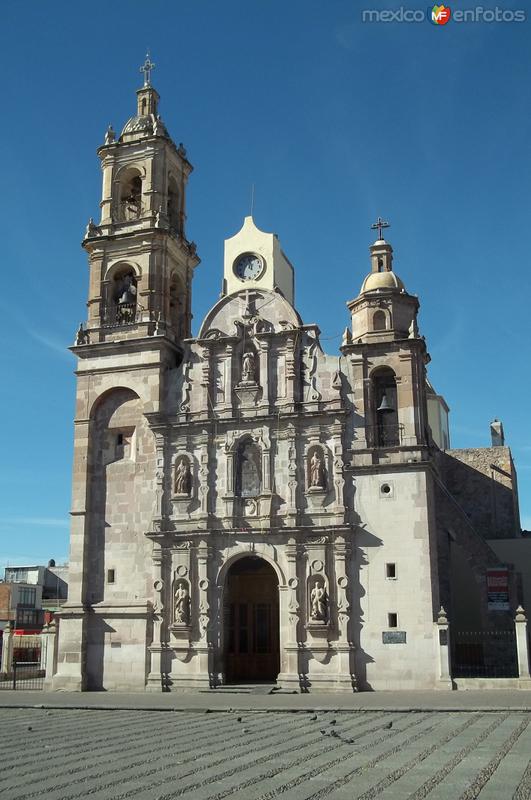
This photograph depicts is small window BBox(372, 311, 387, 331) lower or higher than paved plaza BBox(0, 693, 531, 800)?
higher

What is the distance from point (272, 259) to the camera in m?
36.6

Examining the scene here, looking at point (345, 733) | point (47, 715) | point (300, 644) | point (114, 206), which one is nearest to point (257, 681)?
point (300, 644)

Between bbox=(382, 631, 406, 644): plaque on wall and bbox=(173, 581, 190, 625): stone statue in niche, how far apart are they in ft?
24.6

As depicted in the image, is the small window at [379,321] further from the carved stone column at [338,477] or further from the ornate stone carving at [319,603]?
the ornate stone carving at [319,603]

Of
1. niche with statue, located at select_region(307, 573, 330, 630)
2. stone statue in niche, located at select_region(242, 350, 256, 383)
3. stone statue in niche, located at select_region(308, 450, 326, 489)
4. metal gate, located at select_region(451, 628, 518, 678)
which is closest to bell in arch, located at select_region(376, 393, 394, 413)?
stone statue in niche, located at select_region(308, 450, 326, 489)

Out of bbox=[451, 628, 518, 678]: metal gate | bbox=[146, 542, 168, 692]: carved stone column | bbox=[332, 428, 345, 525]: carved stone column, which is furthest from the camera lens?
bbox=[146, 542, 168, 692]: carved stone column

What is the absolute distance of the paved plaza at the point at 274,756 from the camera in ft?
40.4

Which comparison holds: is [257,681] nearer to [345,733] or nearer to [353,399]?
[353,399]

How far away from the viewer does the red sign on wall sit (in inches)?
1244

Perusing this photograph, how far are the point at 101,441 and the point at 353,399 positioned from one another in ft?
35.7

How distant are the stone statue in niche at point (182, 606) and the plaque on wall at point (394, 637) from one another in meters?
7.49

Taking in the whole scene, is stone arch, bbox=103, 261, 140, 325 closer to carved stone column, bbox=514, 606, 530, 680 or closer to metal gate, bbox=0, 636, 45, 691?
metal gate, bbox=0, 636, 45, 691

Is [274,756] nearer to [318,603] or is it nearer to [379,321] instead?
[318,603]

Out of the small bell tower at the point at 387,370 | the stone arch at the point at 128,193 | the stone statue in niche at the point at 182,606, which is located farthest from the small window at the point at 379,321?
the stone statue in niche at the point at 182,606
